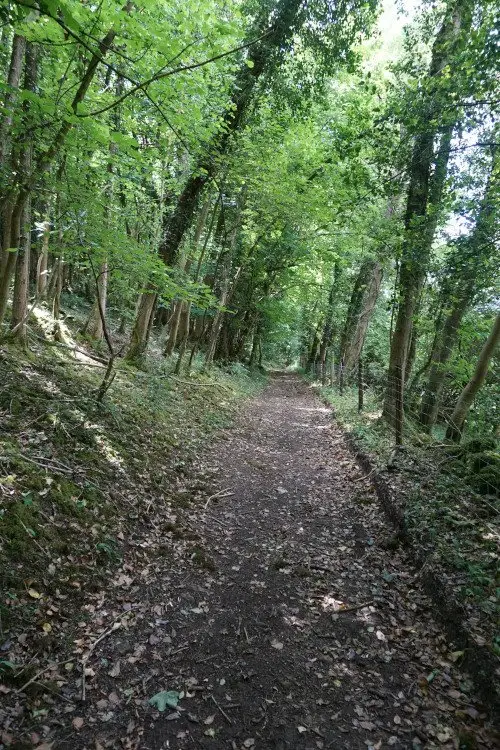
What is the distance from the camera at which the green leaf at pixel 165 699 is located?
9.84 feet

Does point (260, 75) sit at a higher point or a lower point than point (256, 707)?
higher

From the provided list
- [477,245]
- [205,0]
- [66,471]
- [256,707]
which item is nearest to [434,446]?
[477,245]

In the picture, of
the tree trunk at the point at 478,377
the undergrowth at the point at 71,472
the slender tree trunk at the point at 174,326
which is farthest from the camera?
the slender tree trunk at the point at 174,326

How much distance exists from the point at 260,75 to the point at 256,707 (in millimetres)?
11024

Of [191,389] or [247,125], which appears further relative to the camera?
[191,389]

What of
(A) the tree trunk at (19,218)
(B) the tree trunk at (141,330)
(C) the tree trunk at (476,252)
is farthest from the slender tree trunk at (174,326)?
(C) the tree trunk at (476,252)

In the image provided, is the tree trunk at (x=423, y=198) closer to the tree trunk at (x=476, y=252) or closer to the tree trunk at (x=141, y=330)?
the tree trunk at (x=476, y=252)

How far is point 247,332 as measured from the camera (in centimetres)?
2295

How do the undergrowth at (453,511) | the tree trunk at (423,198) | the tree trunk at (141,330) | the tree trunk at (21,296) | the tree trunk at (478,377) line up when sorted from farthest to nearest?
the tree trunk at (141,330), the tree trunk at (478,377), the tree trunk at (423,198), the tree trunk at (21,296), the undergrowth at (453,511)

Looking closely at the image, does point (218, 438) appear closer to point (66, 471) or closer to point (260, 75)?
point (66, 471)

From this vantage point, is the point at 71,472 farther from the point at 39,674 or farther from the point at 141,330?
the point at 141,330

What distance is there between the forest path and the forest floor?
1 centimetres

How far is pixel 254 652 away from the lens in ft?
11.7

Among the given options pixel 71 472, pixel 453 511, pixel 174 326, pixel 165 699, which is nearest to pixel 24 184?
pixel 71 472
